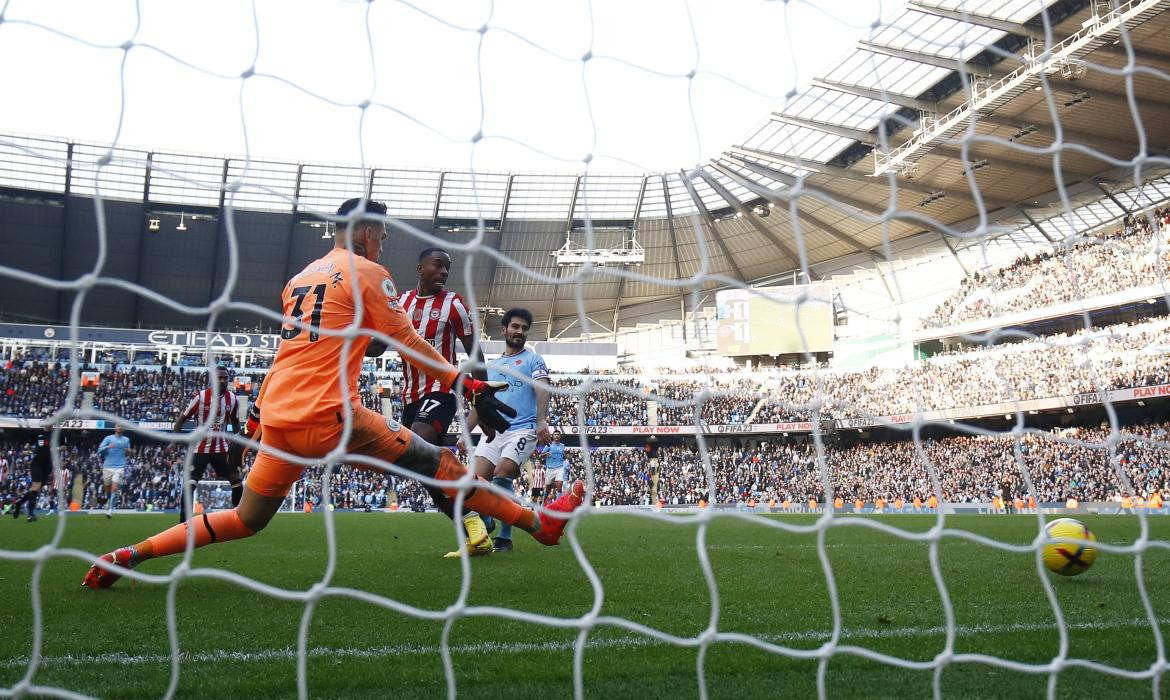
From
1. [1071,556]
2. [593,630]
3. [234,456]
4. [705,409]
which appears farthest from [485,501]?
A: [705,409]

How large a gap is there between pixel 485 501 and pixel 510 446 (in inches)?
105

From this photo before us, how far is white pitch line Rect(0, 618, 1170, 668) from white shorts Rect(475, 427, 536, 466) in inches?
133

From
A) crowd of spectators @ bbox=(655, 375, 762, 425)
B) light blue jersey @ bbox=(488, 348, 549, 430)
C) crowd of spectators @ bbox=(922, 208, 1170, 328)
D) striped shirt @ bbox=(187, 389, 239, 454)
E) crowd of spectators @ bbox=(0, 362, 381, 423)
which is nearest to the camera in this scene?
light blue jersey @ bbox=(488, 348, 549, 430)

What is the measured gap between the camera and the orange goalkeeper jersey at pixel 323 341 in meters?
3.23

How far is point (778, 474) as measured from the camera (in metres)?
30.0

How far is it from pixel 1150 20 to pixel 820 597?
872 inches

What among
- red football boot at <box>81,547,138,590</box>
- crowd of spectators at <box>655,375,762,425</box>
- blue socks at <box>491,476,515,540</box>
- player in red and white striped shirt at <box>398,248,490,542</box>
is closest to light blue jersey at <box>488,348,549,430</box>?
blue socks at <box>491,476,515,540</box>

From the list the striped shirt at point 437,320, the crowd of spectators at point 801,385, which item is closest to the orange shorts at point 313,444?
the striped shirt at point 437,320

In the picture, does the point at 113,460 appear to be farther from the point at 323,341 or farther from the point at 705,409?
the point at 705,409

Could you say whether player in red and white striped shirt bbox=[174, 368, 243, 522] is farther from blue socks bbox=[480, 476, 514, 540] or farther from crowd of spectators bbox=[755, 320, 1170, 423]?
crowd of spectators bbox=[755, 320, 1170, 423]

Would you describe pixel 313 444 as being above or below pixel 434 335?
below

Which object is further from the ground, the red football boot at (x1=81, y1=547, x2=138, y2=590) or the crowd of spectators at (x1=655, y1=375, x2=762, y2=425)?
the crowd of spectators at (x1=655, y1=375, x2=762, y2=425)

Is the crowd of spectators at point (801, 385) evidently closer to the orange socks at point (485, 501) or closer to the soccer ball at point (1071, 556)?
the soccer ball at point (1071, 556)

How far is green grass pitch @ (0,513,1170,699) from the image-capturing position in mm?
2510
